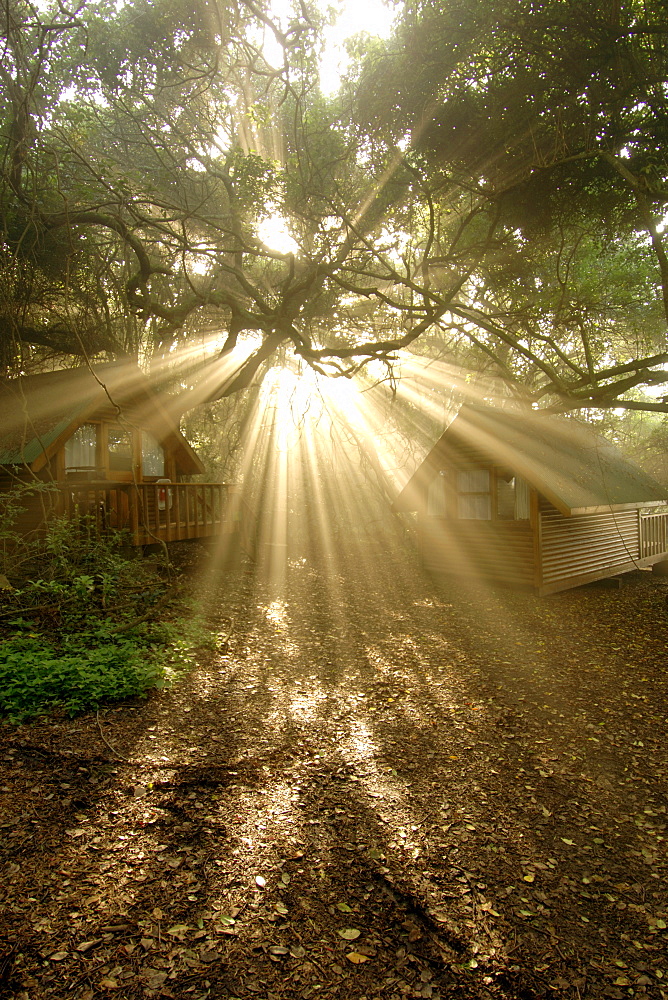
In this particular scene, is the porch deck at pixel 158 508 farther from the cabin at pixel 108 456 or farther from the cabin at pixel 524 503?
the cabin at pixel 524 503

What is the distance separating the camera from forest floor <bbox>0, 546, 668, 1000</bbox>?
91.1 inches

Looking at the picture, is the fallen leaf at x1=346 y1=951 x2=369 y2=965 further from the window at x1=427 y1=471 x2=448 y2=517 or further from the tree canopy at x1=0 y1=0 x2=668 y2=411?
the window at x1=427 y1=471 x2=448 y2=517

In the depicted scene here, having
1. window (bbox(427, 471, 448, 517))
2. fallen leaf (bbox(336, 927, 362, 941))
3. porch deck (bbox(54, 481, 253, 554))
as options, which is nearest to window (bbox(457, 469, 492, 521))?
window (bbox(427, 471, 448, 517))

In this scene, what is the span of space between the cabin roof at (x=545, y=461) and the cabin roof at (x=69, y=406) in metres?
6.91

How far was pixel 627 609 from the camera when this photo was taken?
10688 millimetres

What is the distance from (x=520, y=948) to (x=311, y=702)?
10.2 feet

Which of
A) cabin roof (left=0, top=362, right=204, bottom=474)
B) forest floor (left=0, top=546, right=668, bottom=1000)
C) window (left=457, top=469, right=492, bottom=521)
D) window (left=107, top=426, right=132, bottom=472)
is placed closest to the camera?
forest floor (left=0, top=546, right=668, bottom=1000)

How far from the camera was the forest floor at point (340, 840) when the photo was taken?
231 cm

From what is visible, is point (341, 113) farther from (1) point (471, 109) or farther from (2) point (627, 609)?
(2) point (627, 609)

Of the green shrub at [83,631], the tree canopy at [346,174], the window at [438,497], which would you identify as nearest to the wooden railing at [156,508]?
the green shrub at [83,631]

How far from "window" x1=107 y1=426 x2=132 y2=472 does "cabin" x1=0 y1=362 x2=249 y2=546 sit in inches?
0.9

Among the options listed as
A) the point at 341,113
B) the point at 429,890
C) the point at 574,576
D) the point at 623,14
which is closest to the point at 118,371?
the point at 341,113

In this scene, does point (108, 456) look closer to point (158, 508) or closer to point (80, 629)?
point (158, 508)

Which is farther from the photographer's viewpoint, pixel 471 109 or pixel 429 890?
pixel 471 109
